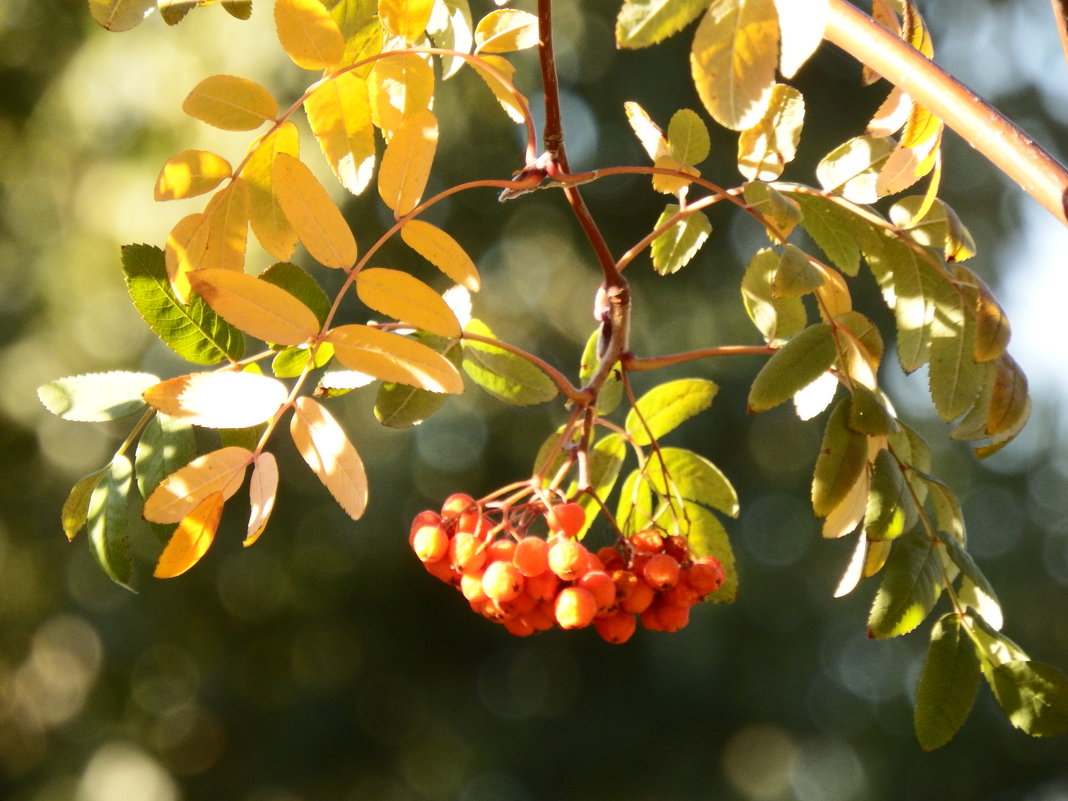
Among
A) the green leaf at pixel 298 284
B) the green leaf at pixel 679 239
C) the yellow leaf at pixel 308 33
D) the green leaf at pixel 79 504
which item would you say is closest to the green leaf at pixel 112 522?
the green leaf at pixel 79 504

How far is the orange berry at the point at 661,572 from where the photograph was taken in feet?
1.67

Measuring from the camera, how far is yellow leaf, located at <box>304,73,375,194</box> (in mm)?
510

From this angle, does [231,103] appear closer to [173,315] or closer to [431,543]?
[173,315]

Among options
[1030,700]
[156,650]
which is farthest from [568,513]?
[156,650]

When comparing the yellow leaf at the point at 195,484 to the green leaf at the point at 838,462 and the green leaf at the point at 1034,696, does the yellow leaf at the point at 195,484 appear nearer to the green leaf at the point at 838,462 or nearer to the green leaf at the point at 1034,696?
the green leaf at the point at 838,462

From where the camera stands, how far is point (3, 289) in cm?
242

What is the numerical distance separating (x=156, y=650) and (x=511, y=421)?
101 centimetres

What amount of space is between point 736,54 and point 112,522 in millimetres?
377

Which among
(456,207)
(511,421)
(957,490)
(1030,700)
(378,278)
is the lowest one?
(957,490)

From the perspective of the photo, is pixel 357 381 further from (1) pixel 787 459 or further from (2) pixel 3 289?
(2) pixel 3 289

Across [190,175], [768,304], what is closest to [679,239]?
[768,304]

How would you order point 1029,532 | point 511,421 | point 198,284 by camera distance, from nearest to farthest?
point 198,284 < point 511,421 < point 1029,532

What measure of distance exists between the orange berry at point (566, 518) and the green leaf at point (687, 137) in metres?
0.21

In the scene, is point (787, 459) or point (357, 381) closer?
point (357, 381)
